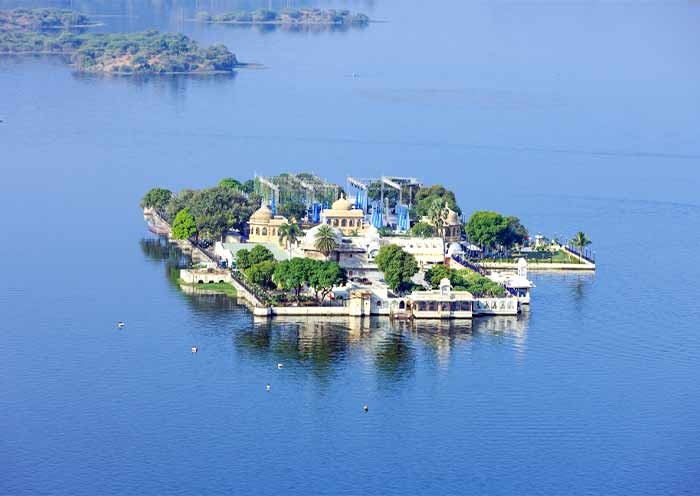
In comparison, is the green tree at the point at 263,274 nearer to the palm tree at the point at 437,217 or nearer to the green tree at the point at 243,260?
the green tree at the point at 243,260

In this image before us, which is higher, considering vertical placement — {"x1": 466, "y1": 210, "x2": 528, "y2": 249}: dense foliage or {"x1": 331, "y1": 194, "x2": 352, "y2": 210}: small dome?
{"x1": 331, "y1": 194, "x2": 352, "y2": 210}: small dome

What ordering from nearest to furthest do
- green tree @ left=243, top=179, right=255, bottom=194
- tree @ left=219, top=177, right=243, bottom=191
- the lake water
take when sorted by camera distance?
the lake water < tree @ left=219, top=177, right=243, bottom=191 < green tree @ left=243, top=179, right=255, bottom=194

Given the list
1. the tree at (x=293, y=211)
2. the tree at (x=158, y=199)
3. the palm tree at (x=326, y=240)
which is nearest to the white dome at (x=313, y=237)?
the palm tree at (x=326, y=240)

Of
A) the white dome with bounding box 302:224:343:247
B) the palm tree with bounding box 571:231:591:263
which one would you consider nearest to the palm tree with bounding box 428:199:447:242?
the palm tree with bounding box 571:231:591:263

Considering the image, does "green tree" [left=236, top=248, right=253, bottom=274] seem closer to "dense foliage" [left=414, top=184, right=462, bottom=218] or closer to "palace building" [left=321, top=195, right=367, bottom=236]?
"palace building" [left=321, top=195, right=367, bottom=236]

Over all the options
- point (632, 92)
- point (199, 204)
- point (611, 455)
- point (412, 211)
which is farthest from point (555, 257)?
point (632, 92)

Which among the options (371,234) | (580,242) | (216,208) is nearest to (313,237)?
(371,234)

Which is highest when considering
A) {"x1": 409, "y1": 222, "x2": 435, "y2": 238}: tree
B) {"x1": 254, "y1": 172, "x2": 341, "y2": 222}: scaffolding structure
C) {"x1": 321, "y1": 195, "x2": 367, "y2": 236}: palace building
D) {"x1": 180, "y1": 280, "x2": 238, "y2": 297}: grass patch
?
{"x1": 254, "y1": 172, "x2": 341, "y2": 222}: scaffolding structure

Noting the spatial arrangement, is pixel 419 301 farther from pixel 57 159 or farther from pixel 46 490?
pixel 57 159
